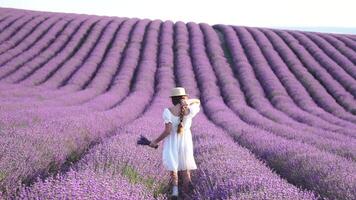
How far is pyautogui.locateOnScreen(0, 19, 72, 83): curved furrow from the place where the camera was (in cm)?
2041

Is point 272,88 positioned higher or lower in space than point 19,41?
lower

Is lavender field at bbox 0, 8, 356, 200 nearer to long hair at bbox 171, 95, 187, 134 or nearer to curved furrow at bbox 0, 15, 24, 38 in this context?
curved furrow at bbox 0, 15, 24, 38

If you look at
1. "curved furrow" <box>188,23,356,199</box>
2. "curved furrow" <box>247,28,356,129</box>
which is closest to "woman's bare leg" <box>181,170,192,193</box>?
"curved furrow" <box>188,23,356,199</box>

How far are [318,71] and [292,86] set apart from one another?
2555mm

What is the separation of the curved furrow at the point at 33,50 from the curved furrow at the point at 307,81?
10.5 meters

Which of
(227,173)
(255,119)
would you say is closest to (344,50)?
(255,119)

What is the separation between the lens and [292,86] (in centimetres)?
1908

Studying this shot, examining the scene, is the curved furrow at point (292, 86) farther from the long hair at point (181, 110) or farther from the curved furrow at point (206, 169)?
the long hair at point (181, 110)

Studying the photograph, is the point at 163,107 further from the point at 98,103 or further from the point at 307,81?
the point at 307,81

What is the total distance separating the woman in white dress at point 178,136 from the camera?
5852 millimetres

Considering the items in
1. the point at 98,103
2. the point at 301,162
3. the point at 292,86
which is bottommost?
the point at 301,162

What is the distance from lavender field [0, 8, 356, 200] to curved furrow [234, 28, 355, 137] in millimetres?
69

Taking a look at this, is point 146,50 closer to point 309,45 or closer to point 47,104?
point 309,45

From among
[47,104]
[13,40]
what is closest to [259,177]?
[47,104]
